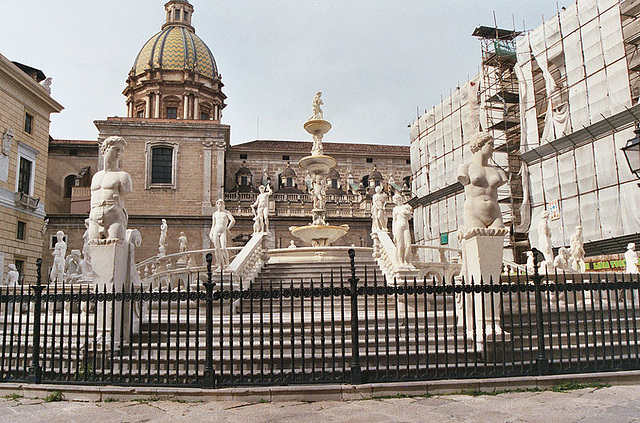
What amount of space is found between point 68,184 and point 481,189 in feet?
145

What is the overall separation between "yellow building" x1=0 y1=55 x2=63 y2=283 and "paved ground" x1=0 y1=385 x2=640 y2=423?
24.1 meters

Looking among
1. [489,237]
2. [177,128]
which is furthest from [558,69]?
[177,128]

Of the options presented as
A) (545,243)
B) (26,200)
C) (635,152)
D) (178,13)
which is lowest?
(545,243)

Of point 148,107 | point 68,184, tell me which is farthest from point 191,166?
point 68,184

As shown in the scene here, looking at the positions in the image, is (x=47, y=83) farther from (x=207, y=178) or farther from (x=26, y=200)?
(x=207, y=178)

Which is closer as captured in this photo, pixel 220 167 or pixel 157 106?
pixel 220 167

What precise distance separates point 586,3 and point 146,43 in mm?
42307

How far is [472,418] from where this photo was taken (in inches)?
207

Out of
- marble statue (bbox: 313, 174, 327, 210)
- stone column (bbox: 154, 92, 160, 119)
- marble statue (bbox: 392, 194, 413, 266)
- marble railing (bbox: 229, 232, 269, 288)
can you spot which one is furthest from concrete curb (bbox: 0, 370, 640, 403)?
stone column (bbox: 154, 92, 160, 119)

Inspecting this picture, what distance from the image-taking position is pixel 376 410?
564 centimetres

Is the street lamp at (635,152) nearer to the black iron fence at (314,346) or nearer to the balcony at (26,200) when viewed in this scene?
the black iron fence at (314,346)

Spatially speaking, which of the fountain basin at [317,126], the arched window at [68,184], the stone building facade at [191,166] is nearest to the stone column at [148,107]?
the stone building facade at [191,166]

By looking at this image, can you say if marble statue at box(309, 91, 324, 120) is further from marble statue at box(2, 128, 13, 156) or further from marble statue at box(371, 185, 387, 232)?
marble statue at box(2, 128, 13, 156)

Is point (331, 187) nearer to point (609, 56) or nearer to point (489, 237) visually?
point (609, 56)
